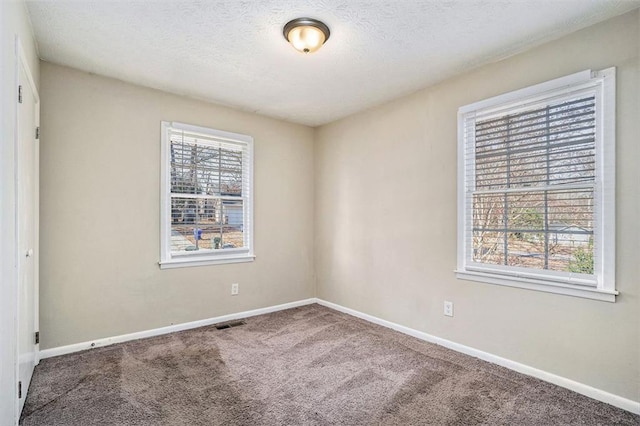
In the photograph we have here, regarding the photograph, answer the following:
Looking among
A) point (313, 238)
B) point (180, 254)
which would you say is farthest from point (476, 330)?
point (180, 254)

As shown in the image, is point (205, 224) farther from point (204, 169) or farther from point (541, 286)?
point (541, 286)

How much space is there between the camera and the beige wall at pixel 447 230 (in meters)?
2.05

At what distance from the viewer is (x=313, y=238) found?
4582 millimetres

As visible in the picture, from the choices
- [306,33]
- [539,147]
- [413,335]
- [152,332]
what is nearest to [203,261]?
[152,332]

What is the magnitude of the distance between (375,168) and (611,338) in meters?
2.42

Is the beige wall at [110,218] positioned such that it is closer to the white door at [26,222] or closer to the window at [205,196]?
the window at [205,196]

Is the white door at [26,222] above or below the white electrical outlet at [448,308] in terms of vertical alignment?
above

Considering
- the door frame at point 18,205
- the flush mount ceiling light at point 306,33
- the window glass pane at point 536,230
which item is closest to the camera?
the door frame at point 18,205

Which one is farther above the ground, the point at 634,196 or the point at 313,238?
the point at 634,196

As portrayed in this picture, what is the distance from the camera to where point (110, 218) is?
9.94 feet

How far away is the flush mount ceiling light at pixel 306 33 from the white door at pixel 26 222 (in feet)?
5.10

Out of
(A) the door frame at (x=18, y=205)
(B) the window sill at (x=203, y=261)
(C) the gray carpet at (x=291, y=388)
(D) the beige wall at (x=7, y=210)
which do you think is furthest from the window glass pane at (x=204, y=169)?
(D) the beige wall at (x=7, y=210)

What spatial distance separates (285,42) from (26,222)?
2.16m

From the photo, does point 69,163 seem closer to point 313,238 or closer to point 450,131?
point 313,238
